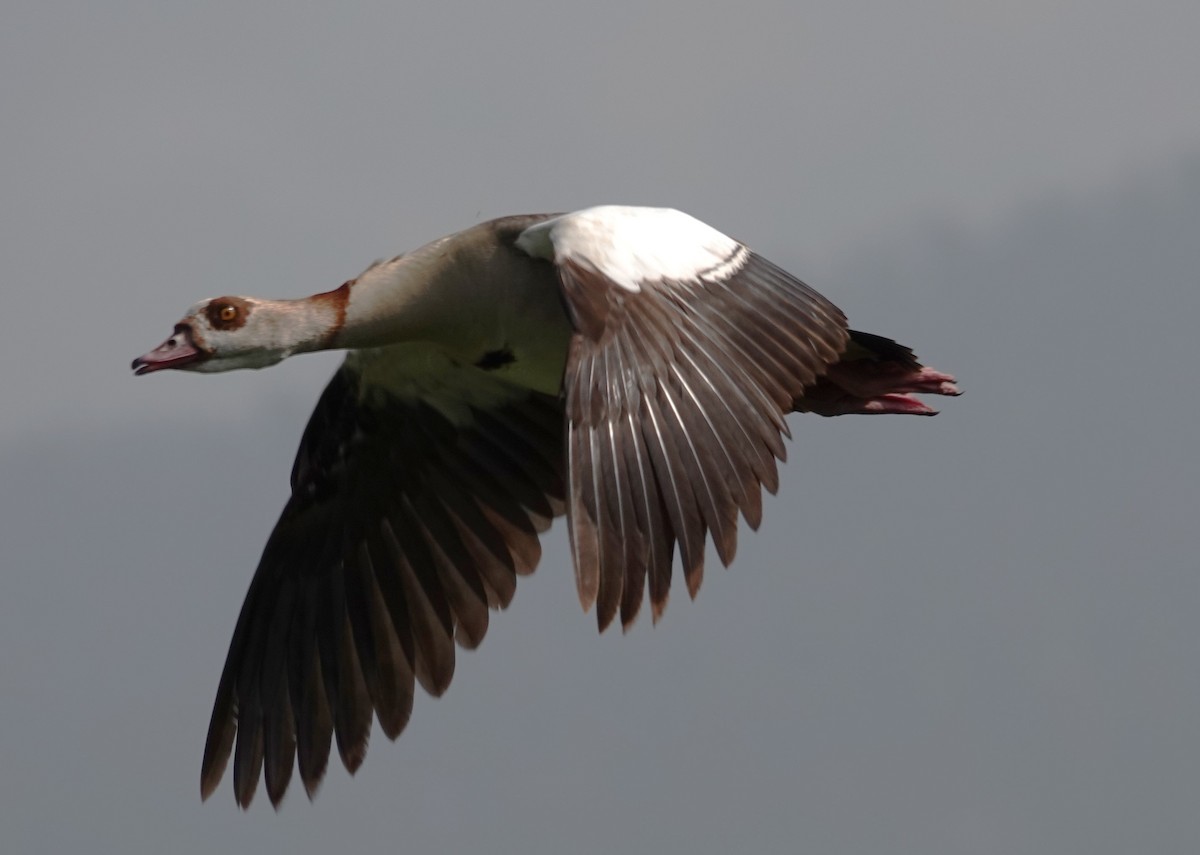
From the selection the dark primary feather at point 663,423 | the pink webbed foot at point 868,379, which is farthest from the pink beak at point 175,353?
the pink webbed foot at point 868,379

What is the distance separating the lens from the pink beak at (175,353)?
884cm

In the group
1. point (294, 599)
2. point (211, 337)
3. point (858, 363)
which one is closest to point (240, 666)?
point (294, 599)

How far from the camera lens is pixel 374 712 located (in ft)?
32.9

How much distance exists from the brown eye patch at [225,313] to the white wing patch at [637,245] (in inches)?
46.5

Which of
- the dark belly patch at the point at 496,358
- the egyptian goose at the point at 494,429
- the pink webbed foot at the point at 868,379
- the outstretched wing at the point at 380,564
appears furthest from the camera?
the outstretched wing at the point at 380,564

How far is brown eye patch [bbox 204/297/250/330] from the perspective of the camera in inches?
352

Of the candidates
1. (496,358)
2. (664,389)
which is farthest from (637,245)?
(496,358)

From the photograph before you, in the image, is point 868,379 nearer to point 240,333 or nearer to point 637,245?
point 637,245

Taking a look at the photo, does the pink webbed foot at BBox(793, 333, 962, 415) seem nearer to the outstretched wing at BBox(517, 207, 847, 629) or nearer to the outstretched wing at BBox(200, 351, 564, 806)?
the outstretched wing at BBox(517, 207, 847, 629)

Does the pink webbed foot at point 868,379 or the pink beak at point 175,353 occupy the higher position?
the pink beak at point 175,353

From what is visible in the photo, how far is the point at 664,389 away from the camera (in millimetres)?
7629

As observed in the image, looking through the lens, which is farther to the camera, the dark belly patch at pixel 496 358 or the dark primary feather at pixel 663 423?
the dark belly patch at pixel 496 358

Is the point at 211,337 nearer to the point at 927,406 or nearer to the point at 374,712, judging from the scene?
the point at 374,712

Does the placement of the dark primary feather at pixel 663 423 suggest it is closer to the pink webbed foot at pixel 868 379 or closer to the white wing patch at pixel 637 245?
the white wing patch at pixel 637 245
